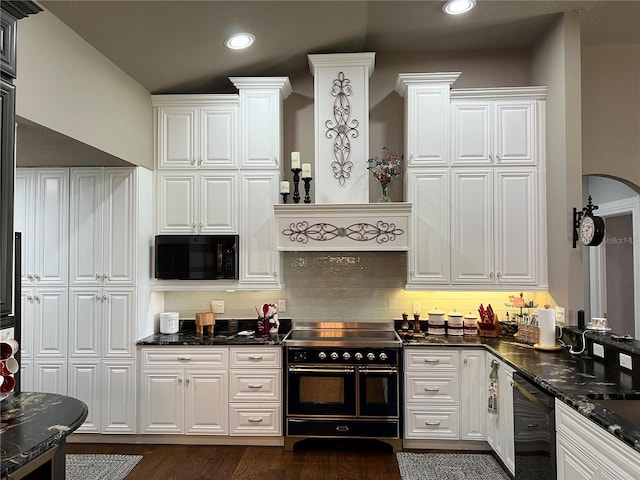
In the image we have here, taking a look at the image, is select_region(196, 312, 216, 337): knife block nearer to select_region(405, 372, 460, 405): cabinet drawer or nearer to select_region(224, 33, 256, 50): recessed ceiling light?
select_region(405, 372, 460, 405): cabinet drawer

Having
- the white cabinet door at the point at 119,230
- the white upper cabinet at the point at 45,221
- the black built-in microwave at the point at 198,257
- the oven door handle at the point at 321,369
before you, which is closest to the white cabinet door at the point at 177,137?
the white cabinet door at the point at 119,230

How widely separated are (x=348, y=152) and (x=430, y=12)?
1239 millimetres

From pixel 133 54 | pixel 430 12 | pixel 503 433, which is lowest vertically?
pixel 503 433

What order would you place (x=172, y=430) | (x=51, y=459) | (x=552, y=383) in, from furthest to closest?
(x=172, y=430), (x=552, y=383), (x=51, y=459)

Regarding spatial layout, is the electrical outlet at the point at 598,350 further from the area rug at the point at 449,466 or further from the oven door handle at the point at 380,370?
the oven door handle at the point at 380,370

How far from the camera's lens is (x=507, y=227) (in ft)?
12.3

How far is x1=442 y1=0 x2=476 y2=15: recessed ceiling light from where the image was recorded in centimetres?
324

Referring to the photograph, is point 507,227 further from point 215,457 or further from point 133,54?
point 133,54

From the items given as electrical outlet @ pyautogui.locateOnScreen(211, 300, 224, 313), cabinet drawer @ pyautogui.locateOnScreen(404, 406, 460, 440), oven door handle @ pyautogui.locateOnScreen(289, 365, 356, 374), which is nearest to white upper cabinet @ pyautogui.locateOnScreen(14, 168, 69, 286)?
electrical outlet @ pyautogui.locateOnScreen(211, 300, 224, 313)

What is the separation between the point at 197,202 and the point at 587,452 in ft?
10.7

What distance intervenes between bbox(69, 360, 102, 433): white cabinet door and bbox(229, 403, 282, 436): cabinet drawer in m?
1.14

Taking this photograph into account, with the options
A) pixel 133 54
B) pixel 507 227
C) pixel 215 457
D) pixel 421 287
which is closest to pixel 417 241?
pixel 421 287

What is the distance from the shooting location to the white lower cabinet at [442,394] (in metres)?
3.51

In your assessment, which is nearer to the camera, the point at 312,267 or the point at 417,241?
the point at 417,241
